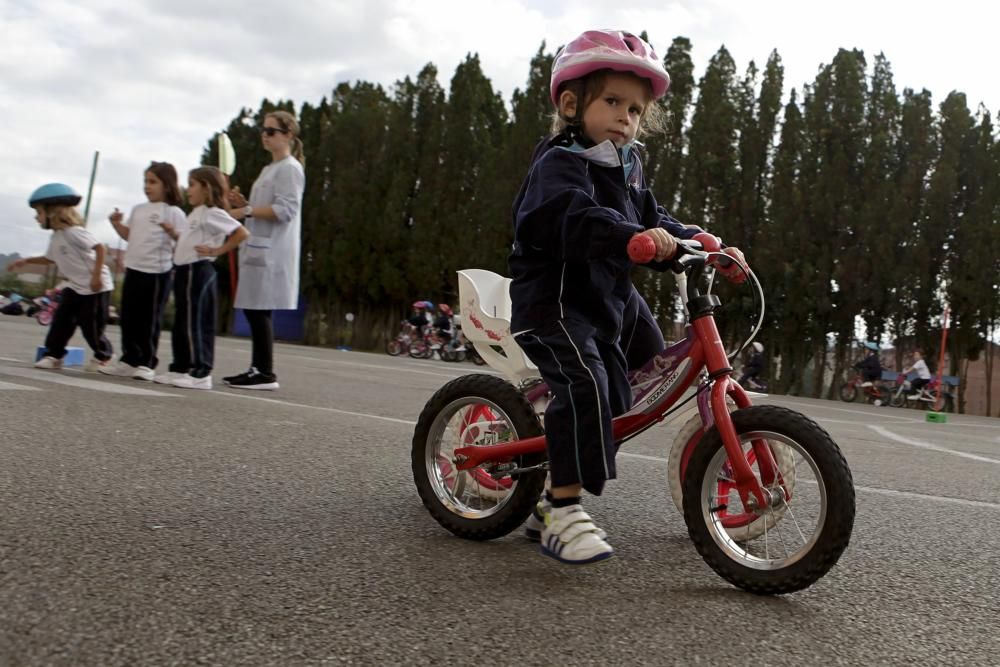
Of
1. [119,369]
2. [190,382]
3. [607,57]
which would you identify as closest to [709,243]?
[607,57]

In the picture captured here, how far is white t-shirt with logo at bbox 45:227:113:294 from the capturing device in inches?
304

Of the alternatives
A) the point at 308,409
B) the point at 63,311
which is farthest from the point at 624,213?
the point at 63,311

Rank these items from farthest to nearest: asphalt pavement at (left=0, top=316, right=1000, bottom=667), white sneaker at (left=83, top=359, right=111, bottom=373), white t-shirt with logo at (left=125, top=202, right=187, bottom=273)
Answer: white sneaker at (left=83, top=359, right=111, bottom=373)
white t-shirt with logo at (left=125, top=202, right=187, bottom=273)
asphalt pavement at (left=0, top=316, right=1000, bottom=667)

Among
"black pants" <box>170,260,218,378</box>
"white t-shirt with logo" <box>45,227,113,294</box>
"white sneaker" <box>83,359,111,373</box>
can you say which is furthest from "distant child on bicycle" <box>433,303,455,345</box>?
"black pants" <box>170,260,218,378</box>

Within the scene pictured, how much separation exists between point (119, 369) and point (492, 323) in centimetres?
551

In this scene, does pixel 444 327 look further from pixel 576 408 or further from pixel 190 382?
pixel 576 408

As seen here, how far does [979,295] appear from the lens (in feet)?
80.4

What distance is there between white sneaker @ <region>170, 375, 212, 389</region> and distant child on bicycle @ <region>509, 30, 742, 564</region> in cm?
490

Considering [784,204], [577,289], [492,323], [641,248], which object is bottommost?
[492,323]

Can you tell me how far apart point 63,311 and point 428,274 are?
28082 millimetres

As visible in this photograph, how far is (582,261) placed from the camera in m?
2.64

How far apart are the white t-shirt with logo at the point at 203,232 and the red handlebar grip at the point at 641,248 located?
16.7 ft

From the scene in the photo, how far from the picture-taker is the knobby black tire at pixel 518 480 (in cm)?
290

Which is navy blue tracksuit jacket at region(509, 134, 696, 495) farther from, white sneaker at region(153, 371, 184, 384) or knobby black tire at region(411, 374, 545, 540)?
white sneaker at region(153, 371, 184, 384)
